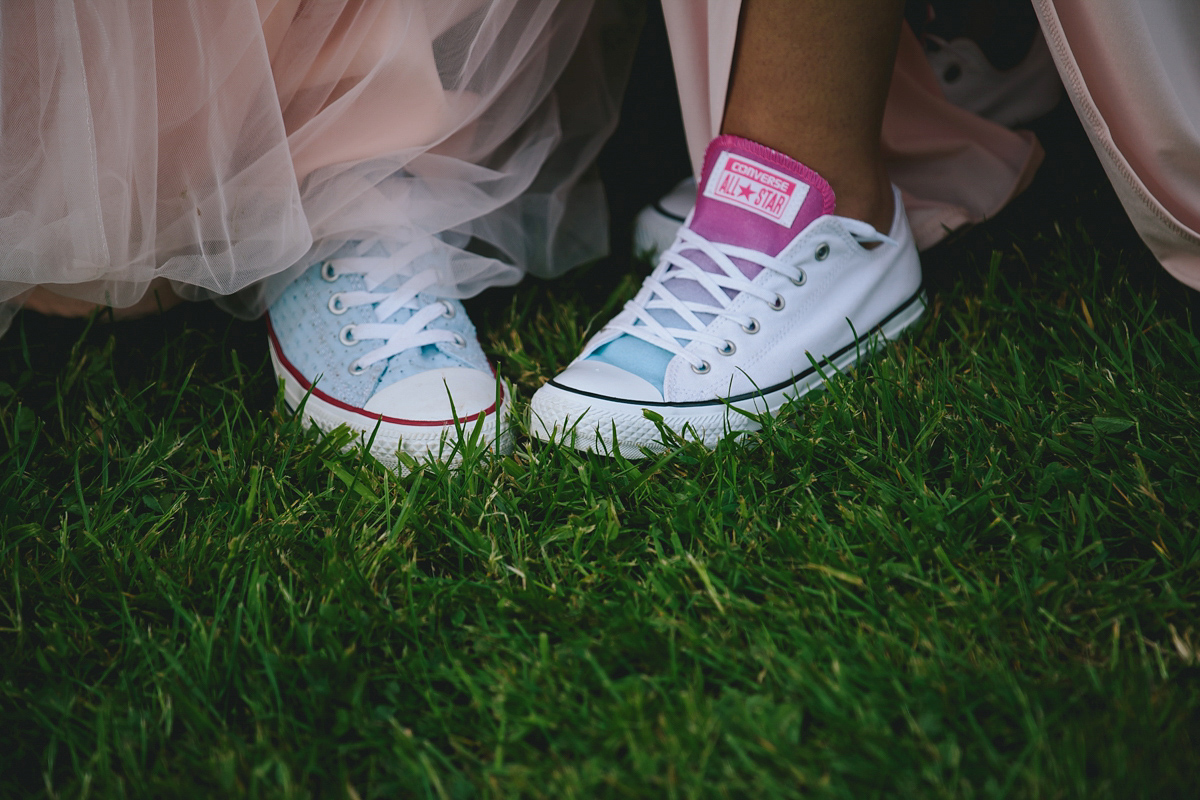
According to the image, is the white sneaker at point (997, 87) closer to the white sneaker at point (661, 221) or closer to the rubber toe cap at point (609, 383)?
the white sneaker at point (661, 221)

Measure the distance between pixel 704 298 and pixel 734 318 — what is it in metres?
0.06

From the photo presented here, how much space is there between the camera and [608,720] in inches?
30.0

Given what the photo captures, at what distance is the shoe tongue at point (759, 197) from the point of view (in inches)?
47.5

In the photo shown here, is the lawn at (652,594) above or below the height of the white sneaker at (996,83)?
below

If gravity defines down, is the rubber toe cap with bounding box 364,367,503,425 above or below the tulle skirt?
below

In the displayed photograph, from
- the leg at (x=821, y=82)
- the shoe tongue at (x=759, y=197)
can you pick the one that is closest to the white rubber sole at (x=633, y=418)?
the shoe tongue at (x=759, y=197)

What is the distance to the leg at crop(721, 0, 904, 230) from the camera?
44.8 inches

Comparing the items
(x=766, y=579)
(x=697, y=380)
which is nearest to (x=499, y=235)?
(x=697, y=380)

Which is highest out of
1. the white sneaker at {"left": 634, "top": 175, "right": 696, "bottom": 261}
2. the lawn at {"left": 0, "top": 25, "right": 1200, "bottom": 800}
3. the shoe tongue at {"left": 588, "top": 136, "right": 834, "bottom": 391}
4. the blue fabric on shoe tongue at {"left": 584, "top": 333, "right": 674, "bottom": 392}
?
the shoe tongue at {"left": 588, "top": 136, "right": 834, "bottom": 391}

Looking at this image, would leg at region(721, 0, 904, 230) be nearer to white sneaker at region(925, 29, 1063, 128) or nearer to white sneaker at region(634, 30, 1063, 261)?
white sneaker at region(634, 30, 1063, 261)

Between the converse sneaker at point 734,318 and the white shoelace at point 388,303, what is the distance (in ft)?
0.80

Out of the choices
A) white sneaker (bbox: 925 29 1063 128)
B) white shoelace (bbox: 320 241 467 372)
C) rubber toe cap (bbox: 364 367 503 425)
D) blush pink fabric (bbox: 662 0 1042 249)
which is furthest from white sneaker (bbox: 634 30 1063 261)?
rubber toe cap (bbox: 364 367 503 425)

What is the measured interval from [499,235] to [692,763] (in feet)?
3.25

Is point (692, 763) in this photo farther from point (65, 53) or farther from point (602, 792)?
point (65, 53)
